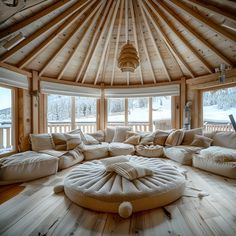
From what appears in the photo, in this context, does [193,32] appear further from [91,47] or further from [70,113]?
[70,113]

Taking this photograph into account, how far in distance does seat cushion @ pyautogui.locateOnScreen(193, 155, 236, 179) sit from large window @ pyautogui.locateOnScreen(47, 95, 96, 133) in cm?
392

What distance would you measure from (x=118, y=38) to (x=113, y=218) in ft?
13.2

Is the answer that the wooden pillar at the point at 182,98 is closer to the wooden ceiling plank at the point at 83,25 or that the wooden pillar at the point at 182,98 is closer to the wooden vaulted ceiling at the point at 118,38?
the wooden vaulted ceiling at the point at 118,38

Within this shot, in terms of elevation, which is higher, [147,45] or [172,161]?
[147,45]

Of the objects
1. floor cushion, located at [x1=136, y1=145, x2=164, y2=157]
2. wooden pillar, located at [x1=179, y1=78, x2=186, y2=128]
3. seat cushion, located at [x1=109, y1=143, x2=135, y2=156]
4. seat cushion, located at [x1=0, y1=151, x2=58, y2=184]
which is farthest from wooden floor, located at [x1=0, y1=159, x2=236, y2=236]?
wooden pillar, located at [x1=179, y1=78, x2=186, y2=128]

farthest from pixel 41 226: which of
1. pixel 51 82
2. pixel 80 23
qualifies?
pixel 51 82

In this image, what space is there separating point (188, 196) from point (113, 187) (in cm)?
118

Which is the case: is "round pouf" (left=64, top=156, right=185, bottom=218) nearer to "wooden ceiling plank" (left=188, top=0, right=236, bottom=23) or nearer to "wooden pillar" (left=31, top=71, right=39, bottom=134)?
"wooden ceiling plank" (left=188, top=0, right=236, bottom=23)

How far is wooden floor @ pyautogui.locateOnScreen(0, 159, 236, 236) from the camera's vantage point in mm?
1633

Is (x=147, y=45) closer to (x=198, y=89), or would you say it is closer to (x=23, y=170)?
(x=198, y=89)

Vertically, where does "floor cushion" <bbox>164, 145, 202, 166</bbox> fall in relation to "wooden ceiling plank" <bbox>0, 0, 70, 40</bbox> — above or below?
below

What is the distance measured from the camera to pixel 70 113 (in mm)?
5797

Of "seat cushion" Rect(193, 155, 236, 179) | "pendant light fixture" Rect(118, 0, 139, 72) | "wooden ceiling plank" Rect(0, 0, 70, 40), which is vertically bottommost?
"seat cushion" Rect(193, 155, 236, 179)

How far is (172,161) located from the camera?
412 centimetres
